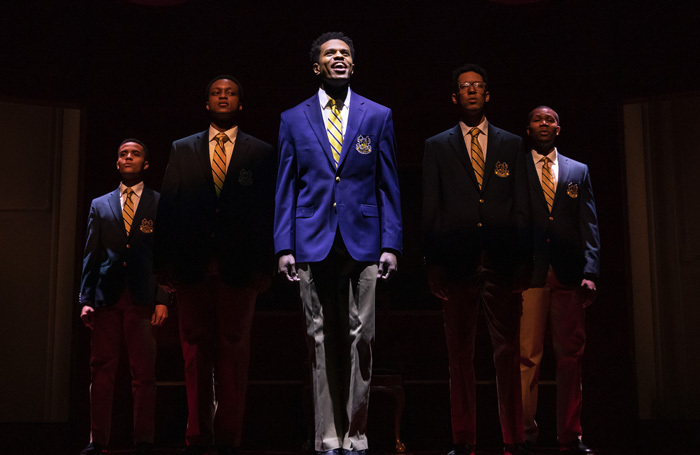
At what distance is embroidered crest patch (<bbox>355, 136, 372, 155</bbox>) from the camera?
132 inches

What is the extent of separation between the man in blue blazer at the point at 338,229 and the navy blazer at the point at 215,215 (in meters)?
0.40

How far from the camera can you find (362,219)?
3283mm

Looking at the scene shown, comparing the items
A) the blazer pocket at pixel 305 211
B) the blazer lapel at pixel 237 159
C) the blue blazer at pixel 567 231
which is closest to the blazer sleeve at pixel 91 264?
the blazer lapel at pixel 237 159

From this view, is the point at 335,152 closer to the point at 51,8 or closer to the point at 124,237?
the point at 124,237

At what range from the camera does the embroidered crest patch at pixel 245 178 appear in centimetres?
377

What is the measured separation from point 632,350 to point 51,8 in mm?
5120

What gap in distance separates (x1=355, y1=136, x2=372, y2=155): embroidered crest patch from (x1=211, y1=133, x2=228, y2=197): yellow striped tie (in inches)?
32.1

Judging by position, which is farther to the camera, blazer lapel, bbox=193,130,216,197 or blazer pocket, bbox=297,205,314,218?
blazer lapel, bbox=193,130,216,197

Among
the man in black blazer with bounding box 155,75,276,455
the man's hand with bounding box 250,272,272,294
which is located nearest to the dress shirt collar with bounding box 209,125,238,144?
the man in black blazer with bounding box 155,75,276,455

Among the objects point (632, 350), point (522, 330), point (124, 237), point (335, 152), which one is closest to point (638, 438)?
point (632, 350)

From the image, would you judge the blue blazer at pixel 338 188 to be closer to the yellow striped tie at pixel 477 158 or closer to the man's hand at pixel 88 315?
the yellow striped tie at pixel 477 158

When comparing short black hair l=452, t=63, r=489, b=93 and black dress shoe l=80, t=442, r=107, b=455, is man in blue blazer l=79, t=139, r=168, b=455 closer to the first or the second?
black dress shoe l=80, t=442, r=107, b=455

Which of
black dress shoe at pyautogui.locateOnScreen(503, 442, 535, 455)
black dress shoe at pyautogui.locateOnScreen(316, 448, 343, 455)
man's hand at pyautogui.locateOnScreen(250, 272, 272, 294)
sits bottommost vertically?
black dress shoe at pyautogui.locateOnScreen(503, 442, 535, 455)

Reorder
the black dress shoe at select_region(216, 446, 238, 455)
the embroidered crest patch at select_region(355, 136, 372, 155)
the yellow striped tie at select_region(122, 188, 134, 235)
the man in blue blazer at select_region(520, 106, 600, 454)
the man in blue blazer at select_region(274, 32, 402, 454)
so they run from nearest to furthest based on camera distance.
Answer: the man in blue blazer at select_region(274, 32, 402, 454) → the embroidered crest patch at select_region(355, 136, 372, 155) → the black dress shoe at select_region(216, 446, 238, 455) → the man in blue blazer at select_region(520, 106, 600, 454) → the yellow striped tie at select_region(122, 188, 134, 235)
